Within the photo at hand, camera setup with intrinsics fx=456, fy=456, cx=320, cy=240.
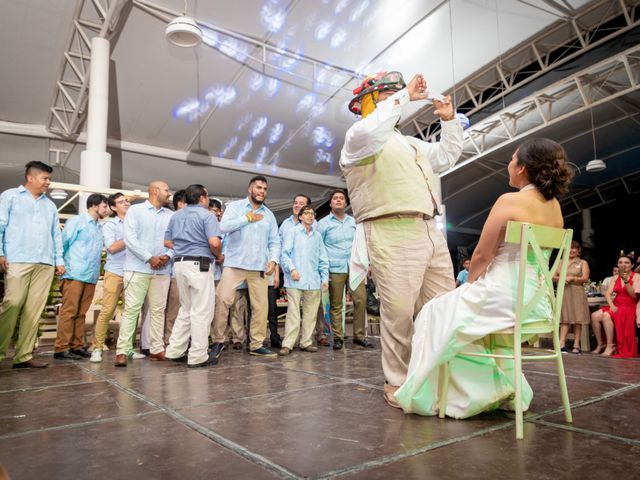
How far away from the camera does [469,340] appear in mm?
1785

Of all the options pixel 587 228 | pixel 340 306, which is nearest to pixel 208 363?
pixel 340 306

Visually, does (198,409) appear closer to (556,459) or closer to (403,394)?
(403,394)

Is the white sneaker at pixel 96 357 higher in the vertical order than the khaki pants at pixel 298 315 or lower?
lower

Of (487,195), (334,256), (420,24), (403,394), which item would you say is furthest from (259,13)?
(487,195)

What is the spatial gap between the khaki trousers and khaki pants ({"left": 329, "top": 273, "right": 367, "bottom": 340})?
8.15 ft

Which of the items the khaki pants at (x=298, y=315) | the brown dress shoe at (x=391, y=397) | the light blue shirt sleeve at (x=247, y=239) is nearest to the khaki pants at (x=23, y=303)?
the light blue shirt sleeve at (x=247, y=239)

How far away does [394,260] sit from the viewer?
2189 millimetres

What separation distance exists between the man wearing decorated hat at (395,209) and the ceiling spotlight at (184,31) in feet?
15.0

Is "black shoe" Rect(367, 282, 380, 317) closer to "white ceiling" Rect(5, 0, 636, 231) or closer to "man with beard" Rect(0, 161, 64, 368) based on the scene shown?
"man with beard" Rect(0, 161, 64, 368)

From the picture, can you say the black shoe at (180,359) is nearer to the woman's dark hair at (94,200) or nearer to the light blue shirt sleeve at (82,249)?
the light blue shirt sleeve at (82,249)

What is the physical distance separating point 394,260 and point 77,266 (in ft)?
10.4

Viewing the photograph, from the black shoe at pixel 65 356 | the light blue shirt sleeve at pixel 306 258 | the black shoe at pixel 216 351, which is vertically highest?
the light blue shirt sleeve at pixel 306 258

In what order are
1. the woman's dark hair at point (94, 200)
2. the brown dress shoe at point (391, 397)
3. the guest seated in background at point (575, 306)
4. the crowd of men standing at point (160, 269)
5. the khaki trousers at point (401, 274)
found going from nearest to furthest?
the brown dress shoe at point (391, 397) < the khaki trousers at point (401, 274) < the crowd of men standing at point (160, 269) < the woman's dark hair at point (94, 200) < the guest seated in background at point (575, 306)

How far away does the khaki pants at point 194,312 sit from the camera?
3449 millimetres
